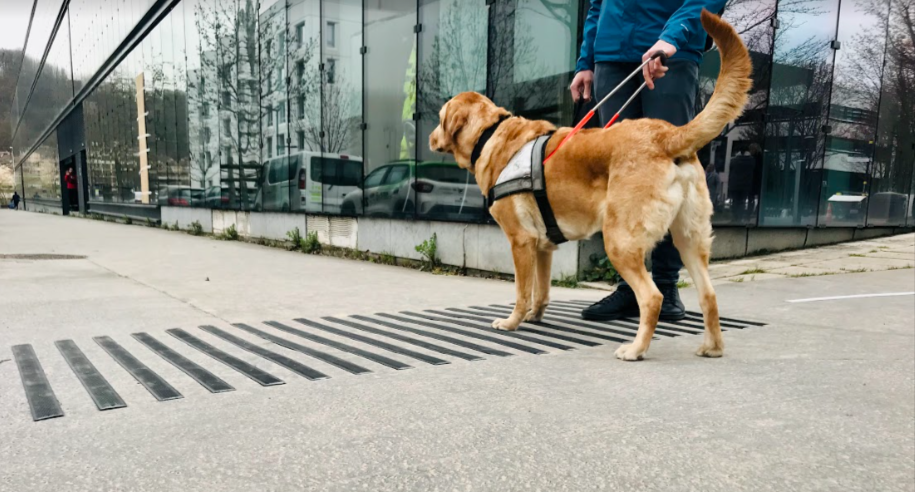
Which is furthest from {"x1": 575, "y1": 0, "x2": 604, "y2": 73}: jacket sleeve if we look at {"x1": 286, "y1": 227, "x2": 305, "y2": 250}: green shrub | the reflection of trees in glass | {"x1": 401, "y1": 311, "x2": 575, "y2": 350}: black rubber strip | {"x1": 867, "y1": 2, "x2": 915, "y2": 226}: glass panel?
the reflection of trees in glass

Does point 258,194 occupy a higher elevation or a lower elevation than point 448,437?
higher

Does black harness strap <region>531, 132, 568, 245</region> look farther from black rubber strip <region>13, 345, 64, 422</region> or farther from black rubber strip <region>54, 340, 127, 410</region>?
black rubber strip <region>13, 345, 64, 422</region>

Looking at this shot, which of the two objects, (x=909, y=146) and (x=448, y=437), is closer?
(x=448, y=437)

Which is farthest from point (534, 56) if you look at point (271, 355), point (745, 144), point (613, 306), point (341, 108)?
point (271, 355)

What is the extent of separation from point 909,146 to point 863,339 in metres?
8.33

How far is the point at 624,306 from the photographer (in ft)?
12.0

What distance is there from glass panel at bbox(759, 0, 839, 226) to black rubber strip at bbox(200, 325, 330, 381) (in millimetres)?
6597

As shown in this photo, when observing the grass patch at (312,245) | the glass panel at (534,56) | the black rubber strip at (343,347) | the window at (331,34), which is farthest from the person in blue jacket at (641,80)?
the window at (331,34)

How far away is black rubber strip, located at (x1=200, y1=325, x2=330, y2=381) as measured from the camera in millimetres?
2376

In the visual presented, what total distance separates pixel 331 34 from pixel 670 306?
25.2 ft

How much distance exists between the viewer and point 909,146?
364 inches

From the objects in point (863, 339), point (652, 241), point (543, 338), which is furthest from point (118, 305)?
point (863, 339)

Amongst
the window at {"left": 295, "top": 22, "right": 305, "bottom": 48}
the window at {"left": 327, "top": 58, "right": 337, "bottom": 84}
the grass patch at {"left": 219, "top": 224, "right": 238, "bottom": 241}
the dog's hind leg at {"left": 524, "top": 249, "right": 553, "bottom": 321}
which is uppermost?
the window at {"left": 295, "top": 22, "right": 305, "bottom": 48}

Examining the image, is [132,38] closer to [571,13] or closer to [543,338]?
[571,13]
